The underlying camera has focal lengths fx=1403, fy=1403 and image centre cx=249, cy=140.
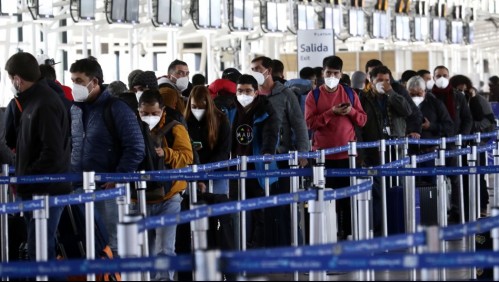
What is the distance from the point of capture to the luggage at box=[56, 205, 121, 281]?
28.4 feet

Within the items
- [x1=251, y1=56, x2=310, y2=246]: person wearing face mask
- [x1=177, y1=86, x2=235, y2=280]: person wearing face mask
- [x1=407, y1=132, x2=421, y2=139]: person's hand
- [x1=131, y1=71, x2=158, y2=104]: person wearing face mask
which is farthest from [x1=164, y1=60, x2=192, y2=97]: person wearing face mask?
[x1=407, y1=132, x2=421, y2=139]: person's hand

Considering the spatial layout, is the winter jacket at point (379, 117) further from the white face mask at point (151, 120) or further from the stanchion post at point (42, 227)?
the stanchion post at point (42, 227)

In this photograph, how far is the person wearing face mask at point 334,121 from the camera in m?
12.6

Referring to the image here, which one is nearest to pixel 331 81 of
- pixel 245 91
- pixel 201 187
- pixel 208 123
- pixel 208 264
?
pixel 245 91

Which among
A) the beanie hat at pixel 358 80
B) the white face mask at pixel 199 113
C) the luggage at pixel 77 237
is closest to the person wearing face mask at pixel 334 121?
the white face mask at pixel 199 113

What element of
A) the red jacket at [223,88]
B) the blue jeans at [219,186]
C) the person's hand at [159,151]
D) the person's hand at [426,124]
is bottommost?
the blue jeans at [219,186]

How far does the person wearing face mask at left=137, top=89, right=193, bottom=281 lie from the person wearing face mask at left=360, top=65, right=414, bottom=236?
3.27 m

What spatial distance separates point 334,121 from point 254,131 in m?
1.11

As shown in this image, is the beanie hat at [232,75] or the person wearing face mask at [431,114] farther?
the person wearing face mask at [431,114]

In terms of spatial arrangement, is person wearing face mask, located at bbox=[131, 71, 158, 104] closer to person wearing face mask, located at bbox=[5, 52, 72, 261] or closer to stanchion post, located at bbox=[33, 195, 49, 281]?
person wearing face mask, located at bbox=[5, 52, 72, 261]

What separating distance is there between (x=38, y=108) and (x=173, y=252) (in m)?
1.42

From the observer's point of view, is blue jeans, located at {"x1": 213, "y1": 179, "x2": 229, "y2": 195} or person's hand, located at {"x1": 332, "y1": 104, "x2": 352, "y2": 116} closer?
blue jeans, located at {"x1": 213, "y1": 179, "x2": 229, "y2": 195}

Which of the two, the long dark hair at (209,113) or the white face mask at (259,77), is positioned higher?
the white face mask at (259,77)

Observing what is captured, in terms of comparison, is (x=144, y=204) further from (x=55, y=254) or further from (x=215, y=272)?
(x=215, y=272)
